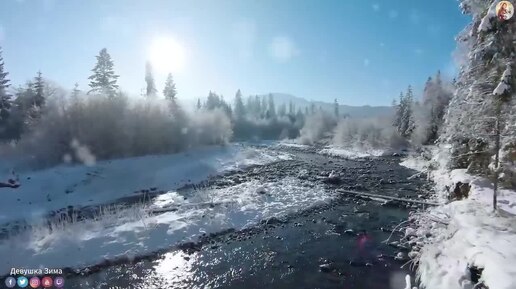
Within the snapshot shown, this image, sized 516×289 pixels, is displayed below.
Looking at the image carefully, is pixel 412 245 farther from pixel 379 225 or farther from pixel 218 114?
pixel 218 114

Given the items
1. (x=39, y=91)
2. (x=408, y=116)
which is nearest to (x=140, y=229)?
(x=39, y=91)

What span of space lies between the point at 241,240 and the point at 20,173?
2810cm

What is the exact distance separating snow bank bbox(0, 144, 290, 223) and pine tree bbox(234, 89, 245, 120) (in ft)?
229

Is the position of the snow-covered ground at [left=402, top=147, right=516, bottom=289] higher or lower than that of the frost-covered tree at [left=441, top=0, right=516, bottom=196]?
lower

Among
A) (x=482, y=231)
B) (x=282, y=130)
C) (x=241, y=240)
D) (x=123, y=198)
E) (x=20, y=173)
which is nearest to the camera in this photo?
(x=482, y=231)

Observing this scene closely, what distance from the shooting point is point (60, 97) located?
46656mm

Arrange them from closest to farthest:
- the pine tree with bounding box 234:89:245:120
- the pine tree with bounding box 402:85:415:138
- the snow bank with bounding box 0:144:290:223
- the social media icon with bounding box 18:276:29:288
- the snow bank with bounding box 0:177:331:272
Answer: the social media icon with bounding box 18:276:29:288 → the snow bank with bounding box 0:177:331:272 → the snow bank with bounding box 0:144:290:223 → the pine tree with bounding box 402:85:415:138 → the pine tree with bounding box 234:89:245:120

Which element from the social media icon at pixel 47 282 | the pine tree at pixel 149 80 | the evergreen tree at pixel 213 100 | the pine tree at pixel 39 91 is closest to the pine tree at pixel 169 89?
the pine tree at pixel 149 80

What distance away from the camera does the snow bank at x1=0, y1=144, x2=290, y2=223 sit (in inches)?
1101

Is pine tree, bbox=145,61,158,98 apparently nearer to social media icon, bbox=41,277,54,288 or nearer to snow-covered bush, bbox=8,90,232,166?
snow-covered bush, bbox=8,90,232,166

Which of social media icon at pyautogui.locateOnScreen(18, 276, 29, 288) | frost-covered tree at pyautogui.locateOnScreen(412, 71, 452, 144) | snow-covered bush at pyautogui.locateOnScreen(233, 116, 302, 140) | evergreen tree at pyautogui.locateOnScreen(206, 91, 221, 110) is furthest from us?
evergreen tree at pyautogui.locateOnScreen(206, 91, 221, 110)

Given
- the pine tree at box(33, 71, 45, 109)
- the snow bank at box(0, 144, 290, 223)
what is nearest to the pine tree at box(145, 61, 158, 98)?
the pine tree at box(33, 71, 45, 109)

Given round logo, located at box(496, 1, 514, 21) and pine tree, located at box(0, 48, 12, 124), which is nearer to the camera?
round logo, located at box(496, 1, 514, 21)

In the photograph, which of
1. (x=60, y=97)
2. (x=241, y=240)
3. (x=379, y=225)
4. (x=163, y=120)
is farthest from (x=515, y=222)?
(x=60, y=97)
